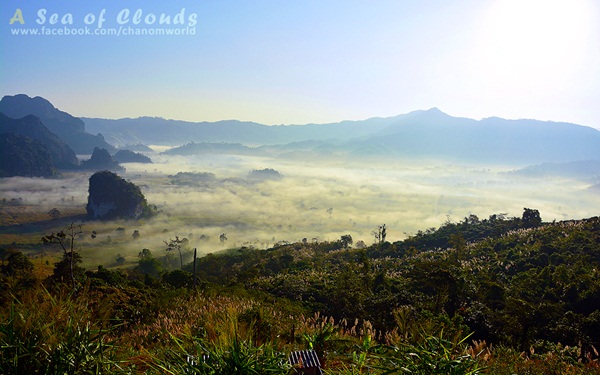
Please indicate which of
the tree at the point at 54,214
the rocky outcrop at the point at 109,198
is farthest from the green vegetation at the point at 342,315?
the tree at the point at 54,214

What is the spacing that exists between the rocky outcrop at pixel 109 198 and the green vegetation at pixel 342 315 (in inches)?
4295

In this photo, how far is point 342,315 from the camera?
22781mm

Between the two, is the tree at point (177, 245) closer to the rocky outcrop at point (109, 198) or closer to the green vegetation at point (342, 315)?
the green vegetation at point (342, 315)

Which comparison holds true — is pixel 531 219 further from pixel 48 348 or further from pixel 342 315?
pixel 48 348

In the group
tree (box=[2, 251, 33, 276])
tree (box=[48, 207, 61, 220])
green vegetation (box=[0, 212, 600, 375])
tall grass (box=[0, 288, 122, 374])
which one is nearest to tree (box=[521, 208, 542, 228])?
green vegetation (box=[0, 212, 600, 375])

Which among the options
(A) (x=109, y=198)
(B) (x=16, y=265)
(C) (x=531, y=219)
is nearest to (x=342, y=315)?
(B) (x=16, y=265)

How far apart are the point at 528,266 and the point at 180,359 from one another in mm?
39250

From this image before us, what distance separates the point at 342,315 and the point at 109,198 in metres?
159

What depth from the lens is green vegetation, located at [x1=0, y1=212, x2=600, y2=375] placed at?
13.6ft

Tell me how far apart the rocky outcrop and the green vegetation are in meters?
109

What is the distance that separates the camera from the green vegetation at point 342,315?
164 inches

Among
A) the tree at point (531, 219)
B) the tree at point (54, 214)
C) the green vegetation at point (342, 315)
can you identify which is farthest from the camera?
the tree at point (54, 214)

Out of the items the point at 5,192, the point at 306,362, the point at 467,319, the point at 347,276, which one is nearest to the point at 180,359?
the point at 306,362

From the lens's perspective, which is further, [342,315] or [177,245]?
[177,245]
